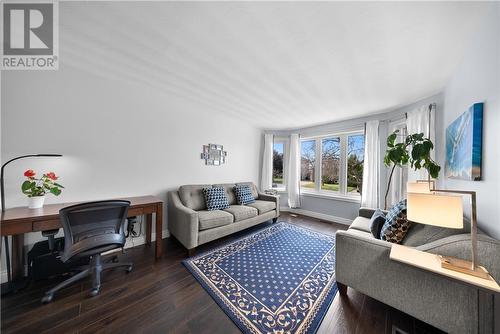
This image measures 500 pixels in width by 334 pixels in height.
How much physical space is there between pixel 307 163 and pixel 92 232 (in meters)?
4.36

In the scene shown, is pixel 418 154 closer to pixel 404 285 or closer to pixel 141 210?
pixel 404 285

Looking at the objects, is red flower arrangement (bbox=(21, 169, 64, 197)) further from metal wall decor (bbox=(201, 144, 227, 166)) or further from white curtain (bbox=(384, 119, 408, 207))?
white curtain (bbox=(384, 119, 408, 207))

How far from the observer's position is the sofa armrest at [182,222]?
2.23m

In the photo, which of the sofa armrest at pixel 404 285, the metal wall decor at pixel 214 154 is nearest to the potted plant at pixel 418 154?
the sofa armrest at pixel 404 285

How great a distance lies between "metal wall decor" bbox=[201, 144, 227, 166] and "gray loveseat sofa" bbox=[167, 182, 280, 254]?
548 mm

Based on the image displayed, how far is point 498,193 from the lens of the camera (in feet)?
3.68

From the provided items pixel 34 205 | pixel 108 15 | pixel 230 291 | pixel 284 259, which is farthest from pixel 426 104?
pixel 34 205

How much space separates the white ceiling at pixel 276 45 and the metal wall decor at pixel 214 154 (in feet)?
3.71

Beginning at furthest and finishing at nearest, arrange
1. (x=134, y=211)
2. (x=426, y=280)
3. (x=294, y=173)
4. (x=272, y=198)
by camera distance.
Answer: (x=294, y=173)
(x=272, y=198)
(x=134, y=211)
(x=426, y=280)

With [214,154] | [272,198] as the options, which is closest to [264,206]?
[272,198]

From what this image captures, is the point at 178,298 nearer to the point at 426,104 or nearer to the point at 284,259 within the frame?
the point at 284,259

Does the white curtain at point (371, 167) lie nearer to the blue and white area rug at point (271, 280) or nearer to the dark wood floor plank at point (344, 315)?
the blue and white area rug at point (271, 280)

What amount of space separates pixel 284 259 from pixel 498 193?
190cm
